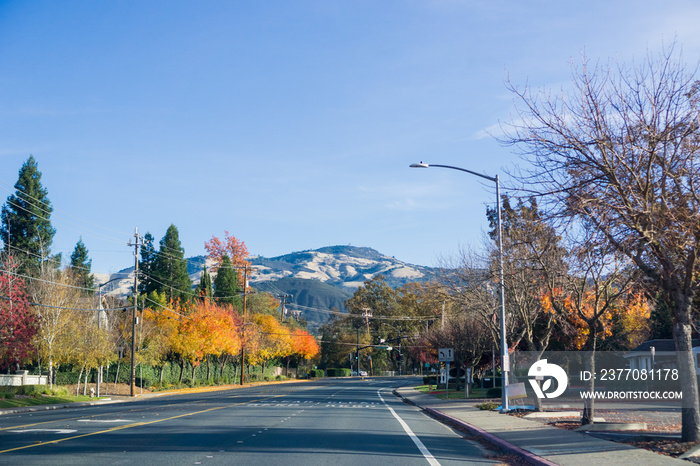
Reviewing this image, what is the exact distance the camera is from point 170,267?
321ft

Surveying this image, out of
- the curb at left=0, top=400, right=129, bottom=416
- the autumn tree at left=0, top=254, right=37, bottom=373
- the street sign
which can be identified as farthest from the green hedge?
the street sign

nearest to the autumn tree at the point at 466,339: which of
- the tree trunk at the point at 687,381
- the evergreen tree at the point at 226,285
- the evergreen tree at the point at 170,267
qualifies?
the tree trunk at the point at 687,381

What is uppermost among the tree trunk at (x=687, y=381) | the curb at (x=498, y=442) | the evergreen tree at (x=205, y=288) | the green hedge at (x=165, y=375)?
the evergreen tree at (x=205, y=288)

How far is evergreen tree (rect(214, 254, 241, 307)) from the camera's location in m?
92.4

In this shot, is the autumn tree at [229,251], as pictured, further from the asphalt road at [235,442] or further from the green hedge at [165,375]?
the asphalt road at [235,442]

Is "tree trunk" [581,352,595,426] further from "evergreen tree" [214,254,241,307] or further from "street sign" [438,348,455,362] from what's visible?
"evergreen tree" [214,254,241,307]

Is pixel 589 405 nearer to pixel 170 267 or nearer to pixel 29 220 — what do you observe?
pixel 29 220

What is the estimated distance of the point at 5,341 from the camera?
125ft

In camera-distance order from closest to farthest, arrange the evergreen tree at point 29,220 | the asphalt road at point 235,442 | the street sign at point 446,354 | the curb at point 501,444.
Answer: the curb at point 501,444
the asphalt road at point 235,442
the street sign at point 446,354
the evergreen tree at point 29,220

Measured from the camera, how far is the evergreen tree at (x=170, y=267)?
314ft

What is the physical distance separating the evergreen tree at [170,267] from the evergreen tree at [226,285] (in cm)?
503

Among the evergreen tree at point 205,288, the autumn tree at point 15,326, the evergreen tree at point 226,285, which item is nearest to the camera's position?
the autumn tree at point 15,326

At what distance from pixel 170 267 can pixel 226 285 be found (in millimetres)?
10510

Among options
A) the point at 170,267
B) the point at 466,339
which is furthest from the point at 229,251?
the point at 466,339
